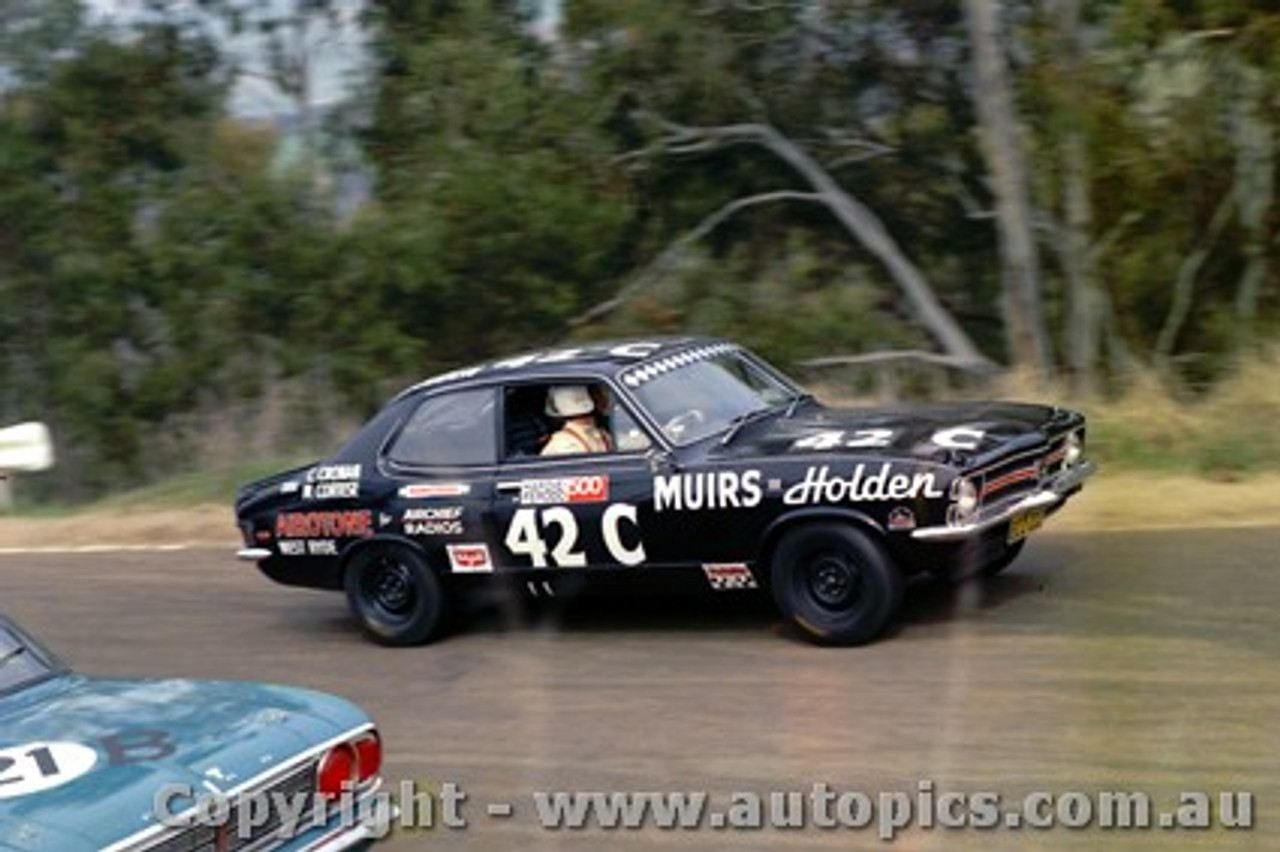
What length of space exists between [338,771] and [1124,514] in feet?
22.8

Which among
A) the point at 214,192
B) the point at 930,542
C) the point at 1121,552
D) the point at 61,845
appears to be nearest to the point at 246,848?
the point at 61,845

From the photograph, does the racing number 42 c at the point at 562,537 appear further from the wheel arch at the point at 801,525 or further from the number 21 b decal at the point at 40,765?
the number 21 b decal at the point at 40,765

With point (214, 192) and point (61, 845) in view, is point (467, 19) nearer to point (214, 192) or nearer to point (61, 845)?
point (214, 192)

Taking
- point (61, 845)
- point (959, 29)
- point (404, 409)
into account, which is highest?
point (959, 29)

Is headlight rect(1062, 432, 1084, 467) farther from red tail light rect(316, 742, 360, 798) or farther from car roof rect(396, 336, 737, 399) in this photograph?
red tail light rect(316, 742, 360, 798)

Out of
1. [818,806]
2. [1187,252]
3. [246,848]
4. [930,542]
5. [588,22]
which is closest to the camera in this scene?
[246,848]

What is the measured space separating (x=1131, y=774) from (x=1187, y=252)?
15.3m

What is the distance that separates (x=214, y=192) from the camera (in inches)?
1011

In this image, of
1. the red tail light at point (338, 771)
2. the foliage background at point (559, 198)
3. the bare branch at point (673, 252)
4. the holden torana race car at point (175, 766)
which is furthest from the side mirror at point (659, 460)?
the bare branch at point (673, 252)

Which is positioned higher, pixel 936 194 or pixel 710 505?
pixel 936 194

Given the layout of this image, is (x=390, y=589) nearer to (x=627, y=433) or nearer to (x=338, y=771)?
(x=627, y=433)

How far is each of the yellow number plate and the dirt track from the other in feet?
1.39

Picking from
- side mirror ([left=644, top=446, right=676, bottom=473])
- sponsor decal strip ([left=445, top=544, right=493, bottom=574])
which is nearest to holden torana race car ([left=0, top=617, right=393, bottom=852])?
side mirror ([left=644, top=446, right=676, bottom=473])

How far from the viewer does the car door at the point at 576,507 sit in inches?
363
